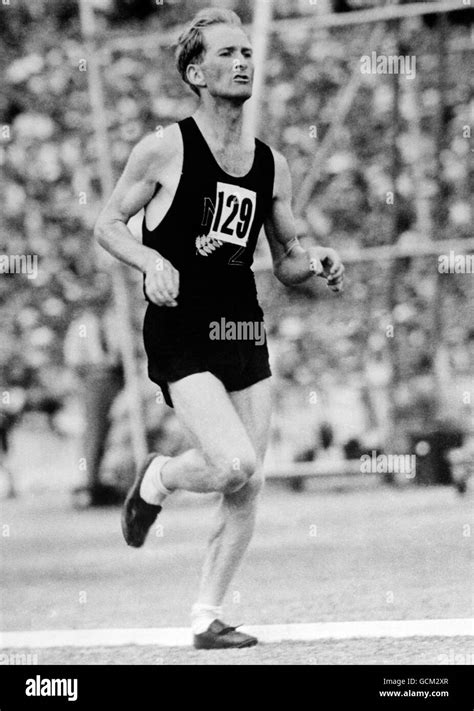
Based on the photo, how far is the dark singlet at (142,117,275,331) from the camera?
4664 mm

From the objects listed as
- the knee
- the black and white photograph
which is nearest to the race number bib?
the knee

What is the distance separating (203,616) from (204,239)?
45.3 inches

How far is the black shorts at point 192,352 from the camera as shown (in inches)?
184

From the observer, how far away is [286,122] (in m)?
12.0

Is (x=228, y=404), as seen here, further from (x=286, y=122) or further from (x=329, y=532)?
(x=286, y=122)

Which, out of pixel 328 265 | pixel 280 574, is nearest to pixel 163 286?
pixel 328 265

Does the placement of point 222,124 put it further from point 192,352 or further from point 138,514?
point 138,514

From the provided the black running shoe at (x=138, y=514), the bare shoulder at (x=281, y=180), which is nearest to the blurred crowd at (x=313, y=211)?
the black running shoe at (x=138, y=514)

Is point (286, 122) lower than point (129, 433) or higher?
higher

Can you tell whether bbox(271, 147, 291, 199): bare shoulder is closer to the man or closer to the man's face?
the man

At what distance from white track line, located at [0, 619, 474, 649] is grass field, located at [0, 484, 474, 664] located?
0.08 metres

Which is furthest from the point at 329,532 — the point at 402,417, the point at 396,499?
the point at 402,417

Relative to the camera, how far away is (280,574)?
684 centimetres
